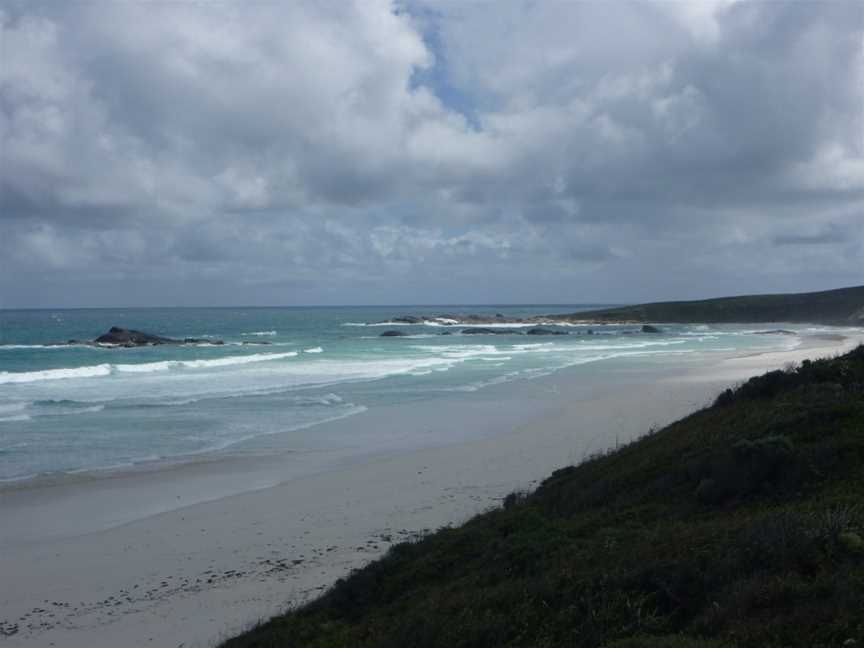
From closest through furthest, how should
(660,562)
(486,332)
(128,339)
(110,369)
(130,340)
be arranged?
(660,562) < (110,369) < (130,340) < (128,339) < (486,332)

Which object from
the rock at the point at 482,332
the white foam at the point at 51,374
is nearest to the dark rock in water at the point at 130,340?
the white foam at the point at 51,374

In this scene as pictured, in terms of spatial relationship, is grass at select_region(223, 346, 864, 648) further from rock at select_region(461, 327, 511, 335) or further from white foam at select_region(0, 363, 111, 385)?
rock at select_region(461, 327, 511, 335)

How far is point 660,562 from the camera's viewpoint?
19.5ft

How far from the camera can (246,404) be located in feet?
84.8

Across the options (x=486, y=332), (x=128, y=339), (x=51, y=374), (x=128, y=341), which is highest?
(x=128, y=339)

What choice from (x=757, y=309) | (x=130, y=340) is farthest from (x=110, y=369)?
(x=757, y=309)

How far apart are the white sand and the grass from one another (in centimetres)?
158

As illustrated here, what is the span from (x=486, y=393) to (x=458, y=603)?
Answer: 2197 centimetres

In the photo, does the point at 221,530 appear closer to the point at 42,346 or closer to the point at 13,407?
the point at 13,407

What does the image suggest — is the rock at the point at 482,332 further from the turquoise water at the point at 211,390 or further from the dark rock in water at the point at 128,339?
the dark rock in water at the point at 128,339

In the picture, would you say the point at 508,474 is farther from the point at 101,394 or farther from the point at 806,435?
the point at 101,394

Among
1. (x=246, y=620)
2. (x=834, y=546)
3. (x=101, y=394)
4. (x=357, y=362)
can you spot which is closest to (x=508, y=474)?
(x=246, y=620)

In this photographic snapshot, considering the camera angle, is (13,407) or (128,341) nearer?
(13,407)

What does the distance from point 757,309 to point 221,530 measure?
357 feet
